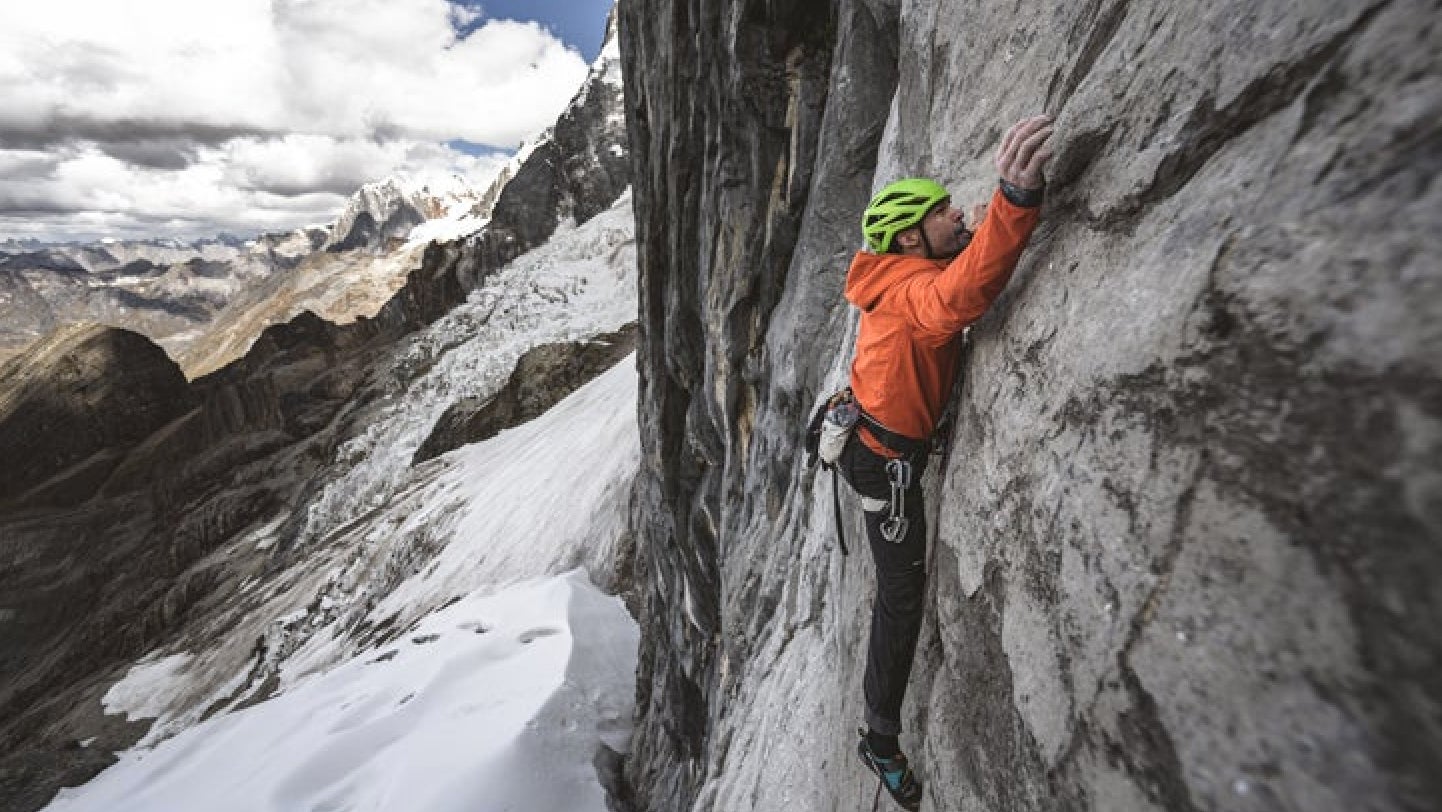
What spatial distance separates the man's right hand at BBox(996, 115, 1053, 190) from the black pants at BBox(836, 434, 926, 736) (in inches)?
64.5

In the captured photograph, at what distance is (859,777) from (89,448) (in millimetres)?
81416

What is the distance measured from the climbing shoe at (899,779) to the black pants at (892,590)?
163 millimetres

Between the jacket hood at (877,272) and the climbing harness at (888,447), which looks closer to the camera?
the jacket hood at (877,272)

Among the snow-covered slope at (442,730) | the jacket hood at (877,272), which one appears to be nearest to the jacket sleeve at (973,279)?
the jacket hood at (877,272)

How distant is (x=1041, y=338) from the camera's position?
2699 millimetres

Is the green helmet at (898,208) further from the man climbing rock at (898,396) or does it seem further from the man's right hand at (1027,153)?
the man's right hand at (1027,153)

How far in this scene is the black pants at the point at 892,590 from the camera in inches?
143

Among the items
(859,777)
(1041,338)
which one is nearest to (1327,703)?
(1041,338)

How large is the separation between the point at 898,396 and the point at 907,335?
34 centimetres

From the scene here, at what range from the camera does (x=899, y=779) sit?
3.60 metres

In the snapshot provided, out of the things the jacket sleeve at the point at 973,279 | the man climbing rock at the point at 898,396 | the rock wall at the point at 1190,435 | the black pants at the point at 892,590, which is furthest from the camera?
the black pants at the point at 892,590

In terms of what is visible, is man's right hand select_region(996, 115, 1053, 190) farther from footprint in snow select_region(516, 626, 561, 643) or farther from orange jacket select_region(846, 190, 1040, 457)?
footprint in snow select_region(516, 626, 561, 643)

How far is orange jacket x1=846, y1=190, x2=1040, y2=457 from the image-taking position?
9.73ft

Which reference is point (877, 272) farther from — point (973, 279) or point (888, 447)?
point (888, 447)
